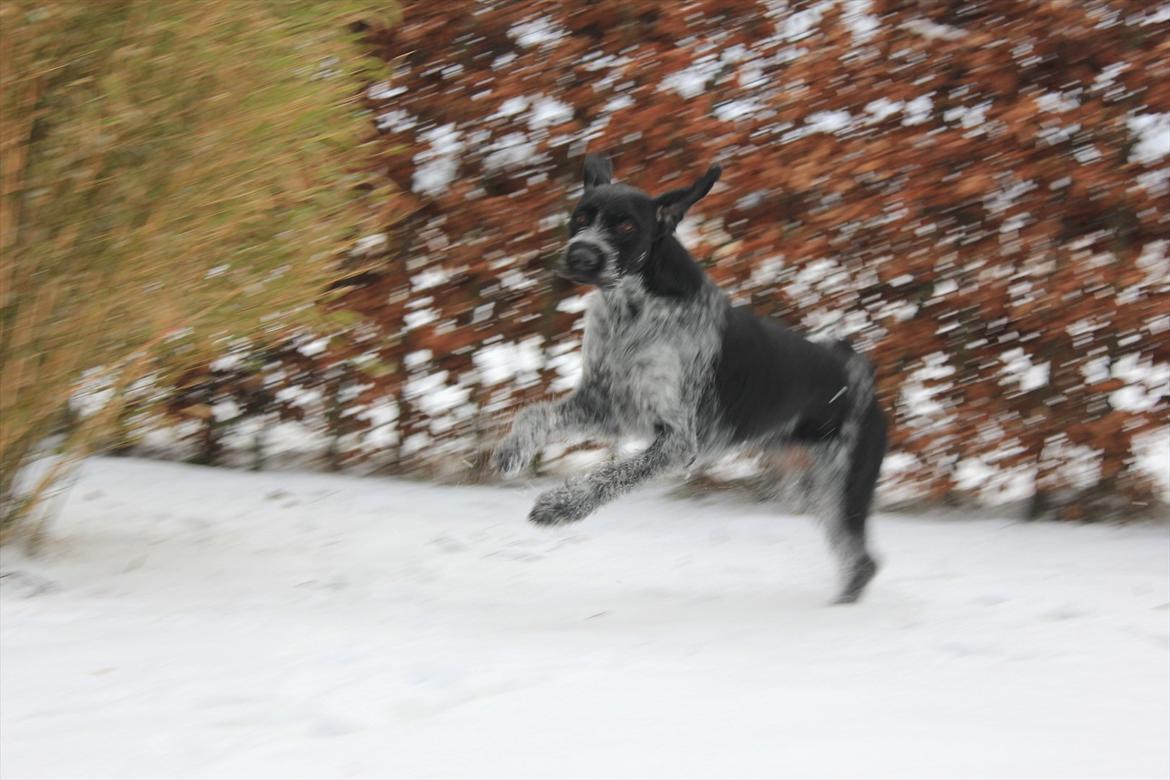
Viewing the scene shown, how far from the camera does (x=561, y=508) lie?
3457 millimetres

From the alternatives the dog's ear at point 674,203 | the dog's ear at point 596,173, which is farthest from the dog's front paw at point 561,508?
the dog's ear at point 596,173

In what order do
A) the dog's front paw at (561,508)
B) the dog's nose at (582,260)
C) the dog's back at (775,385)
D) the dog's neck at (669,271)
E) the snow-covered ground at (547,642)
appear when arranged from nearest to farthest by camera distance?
the snow-covered ground at (547,642) < the dog's nose at (582,260) < the dog's front paw at (561,508) < the dog's neck at (669,271) < the dog's back at (775,385)

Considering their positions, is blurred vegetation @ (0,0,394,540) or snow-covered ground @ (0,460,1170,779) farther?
blurred vegetation @ (0,0,394,540)

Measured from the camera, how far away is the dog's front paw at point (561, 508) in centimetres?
345

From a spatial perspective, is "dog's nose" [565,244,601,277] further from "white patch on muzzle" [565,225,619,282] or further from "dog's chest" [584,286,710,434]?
"dog's chest" [584,286,710,434]

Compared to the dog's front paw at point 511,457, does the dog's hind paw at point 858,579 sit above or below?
below

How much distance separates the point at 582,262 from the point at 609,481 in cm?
62

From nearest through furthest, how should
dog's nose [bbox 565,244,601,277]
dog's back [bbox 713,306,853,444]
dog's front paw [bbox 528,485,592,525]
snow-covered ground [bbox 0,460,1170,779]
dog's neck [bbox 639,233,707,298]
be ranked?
snow-covered ground [bbox 0,460,1170,779], dog's nose [bbox 565,244,601,277], dog's front paw [bbox 528,485,592,525], dog's neck [bbox 639,233,707,298], dog's back [bbox 713,306,853,444]

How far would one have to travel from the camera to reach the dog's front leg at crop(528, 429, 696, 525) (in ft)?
11.4

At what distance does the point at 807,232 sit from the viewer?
5.05 m

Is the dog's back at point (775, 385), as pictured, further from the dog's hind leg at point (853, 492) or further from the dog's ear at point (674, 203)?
the dog's ear at point (674, 203)

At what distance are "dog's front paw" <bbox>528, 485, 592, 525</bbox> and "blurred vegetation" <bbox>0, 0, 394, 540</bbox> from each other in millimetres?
1249

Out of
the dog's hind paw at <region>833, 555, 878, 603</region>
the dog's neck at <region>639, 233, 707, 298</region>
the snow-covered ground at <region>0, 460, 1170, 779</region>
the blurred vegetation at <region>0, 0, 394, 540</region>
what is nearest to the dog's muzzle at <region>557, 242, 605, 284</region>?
the dog's neck at <region>639, 233, 707, 298</region>

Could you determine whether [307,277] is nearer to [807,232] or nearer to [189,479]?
[189,479]
